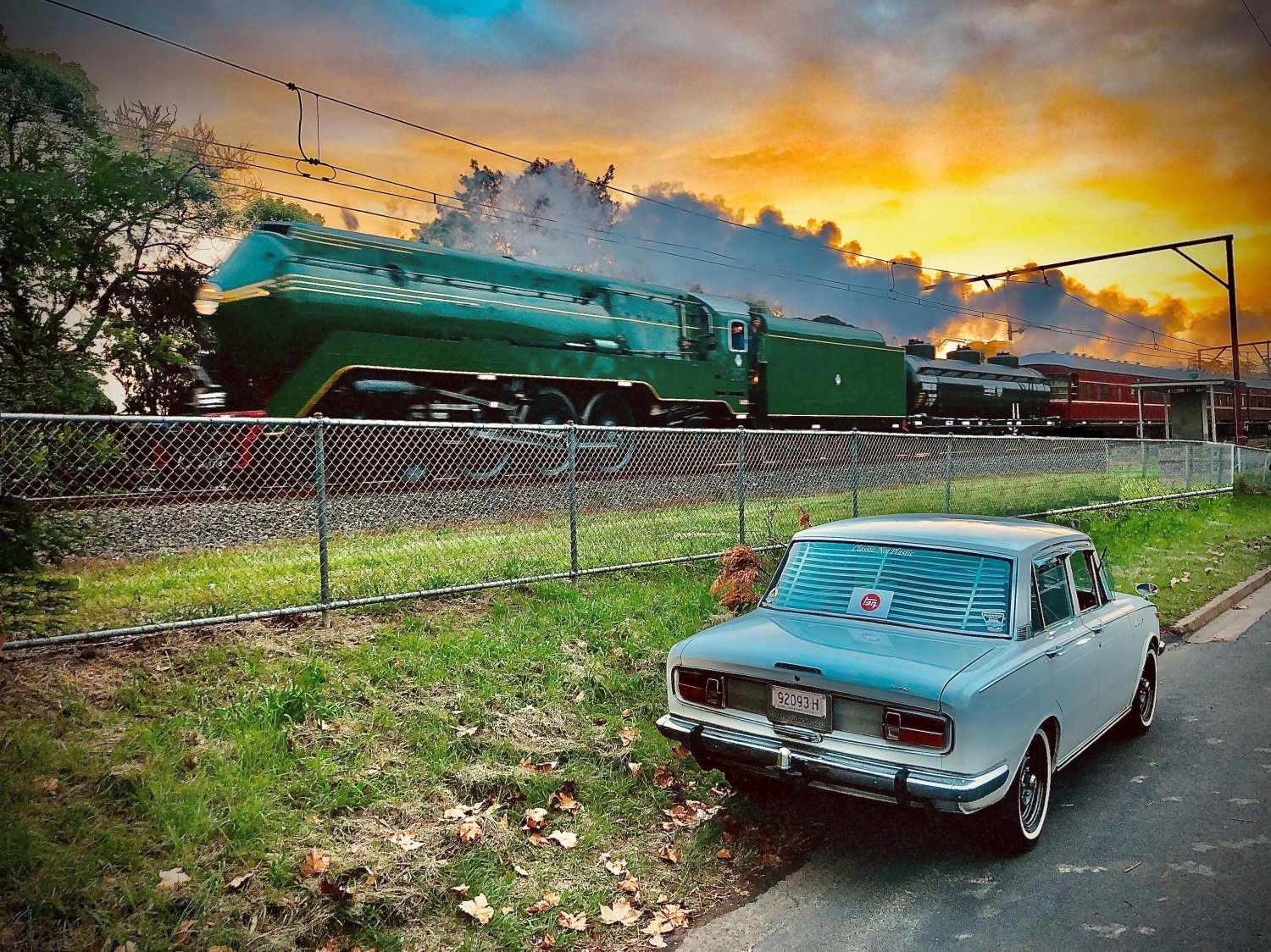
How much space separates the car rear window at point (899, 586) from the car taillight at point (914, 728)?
2.30 ft

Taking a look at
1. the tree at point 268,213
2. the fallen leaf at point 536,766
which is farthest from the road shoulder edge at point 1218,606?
the tree at point 268,213

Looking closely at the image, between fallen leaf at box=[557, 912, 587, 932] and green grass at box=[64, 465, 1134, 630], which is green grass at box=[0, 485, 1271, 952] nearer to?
fallen leaf at box=[557, 912, 587, 932]

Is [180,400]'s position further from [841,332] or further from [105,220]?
[841,332]

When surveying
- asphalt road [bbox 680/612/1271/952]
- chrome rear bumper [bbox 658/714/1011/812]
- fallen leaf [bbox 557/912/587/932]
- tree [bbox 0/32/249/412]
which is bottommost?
asphalt road [bbox 680/612/1271/952]

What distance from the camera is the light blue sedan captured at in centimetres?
370

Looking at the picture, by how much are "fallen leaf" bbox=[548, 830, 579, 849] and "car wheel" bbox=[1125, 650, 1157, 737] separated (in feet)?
12.0

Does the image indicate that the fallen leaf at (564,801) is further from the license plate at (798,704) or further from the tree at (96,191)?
the tree at (96,191)

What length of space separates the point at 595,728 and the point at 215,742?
80.6 inches

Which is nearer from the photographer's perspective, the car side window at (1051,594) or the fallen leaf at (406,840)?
the fallen leaf at (406,840)

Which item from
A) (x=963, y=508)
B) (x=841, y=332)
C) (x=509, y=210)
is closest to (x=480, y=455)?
(x=963, y=508)

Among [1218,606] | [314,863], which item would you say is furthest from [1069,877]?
[1218,606]

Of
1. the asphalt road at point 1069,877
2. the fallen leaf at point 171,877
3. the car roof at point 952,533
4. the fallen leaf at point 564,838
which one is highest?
the car roof at point 952,533

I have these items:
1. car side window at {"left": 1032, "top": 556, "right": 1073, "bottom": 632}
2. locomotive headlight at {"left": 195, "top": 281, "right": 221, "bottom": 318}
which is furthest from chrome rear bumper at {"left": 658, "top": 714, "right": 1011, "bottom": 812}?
locomotive headlight at {"left": 195, "top": 281, "right": 221, "bottom": 318}

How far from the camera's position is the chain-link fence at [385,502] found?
5.66 metres
